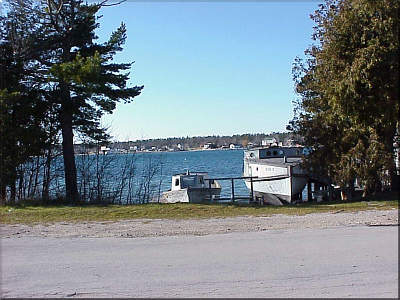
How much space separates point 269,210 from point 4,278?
400 inches

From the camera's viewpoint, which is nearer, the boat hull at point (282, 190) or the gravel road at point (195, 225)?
the gravel road at point (195, 225)

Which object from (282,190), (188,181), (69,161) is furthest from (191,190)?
A: (69,161)

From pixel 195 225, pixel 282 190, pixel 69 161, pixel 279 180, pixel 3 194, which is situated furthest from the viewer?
pixel 279 180

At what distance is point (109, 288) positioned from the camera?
718cm

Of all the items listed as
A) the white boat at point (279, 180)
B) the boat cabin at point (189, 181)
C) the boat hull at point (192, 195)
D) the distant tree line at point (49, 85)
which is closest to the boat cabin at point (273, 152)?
the white boat at point (279, 180)

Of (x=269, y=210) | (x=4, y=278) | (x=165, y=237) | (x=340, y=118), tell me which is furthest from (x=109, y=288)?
(x=340, y=118)

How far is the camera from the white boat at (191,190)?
29.0 meters

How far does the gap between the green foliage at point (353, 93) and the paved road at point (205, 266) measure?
671 cm

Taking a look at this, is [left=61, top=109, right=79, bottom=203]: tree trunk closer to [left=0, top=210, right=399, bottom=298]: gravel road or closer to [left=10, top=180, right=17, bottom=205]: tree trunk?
[left=10, top=180, right=17, bottom=205]: tree trunk

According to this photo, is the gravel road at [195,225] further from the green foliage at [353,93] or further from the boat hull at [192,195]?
the boat hull at [192,195]

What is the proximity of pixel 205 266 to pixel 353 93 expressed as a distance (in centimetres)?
1044

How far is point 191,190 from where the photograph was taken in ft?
95.7

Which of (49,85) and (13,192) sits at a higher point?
(49,85)

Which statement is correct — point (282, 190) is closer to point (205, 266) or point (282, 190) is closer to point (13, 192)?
point (13, 192)
